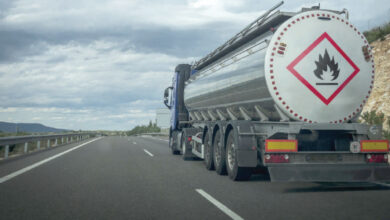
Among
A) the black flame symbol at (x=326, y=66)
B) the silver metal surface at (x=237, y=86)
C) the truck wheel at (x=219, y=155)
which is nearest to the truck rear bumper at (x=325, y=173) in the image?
the silver metal surface at (x=237, y=86)

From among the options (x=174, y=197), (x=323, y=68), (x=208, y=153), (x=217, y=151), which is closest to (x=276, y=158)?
(x=323, y=68)

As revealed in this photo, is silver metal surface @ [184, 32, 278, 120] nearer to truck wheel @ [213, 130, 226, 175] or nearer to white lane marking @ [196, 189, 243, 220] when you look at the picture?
truck wheel @ [213, 130, 226, 175]

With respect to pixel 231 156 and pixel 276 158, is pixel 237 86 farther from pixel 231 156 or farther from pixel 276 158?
pixel 276 158

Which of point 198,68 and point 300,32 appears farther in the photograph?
point 198,68

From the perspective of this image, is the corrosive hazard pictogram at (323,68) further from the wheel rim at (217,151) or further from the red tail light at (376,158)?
the wheel rim at (217,151)

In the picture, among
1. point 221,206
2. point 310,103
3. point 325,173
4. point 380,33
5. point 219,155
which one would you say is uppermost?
point 380,33

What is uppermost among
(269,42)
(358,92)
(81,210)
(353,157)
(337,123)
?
(269,42)

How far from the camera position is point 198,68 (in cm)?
1502

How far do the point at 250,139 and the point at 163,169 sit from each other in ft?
11.6

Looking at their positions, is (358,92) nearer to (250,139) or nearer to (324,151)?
(324,151)

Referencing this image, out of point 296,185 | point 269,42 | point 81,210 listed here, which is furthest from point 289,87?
point 81,210

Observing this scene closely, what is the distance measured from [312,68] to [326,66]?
0.30 meters

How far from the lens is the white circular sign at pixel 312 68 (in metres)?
7.38

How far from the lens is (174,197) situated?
6617mm
